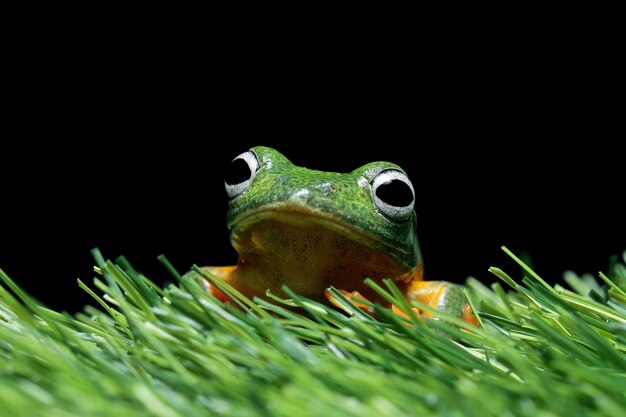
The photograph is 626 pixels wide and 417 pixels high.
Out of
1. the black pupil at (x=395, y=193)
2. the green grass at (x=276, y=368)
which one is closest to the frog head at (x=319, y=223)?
the black pupil at (x=395, y=193)

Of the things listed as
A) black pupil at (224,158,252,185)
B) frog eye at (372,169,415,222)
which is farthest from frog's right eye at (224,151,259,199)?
frog eye at (372,169,415,222)

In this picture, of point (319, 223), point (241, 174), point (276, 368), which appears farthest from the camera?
point (241, 174)

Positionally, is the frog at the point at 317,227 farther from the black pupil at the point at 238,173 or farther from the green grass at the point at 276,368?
the green grass at the point at 276,368

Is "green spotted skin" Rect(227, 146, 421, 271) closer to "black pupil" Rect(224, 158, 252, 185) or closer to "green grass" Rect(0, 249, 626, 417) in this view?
"black pupil" Rect(224, 158, 252, 185)

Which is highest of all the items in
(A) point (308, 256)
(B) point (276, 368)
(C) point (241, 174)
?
(C) point (241, 174)

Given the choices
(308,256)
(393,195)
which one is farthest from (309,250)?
(393,195)

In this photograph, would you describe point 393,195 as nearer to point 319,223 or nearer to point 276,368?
point 319,223

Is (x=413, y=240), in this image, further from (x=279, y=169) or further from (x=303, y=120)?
(x=303, y=120)
